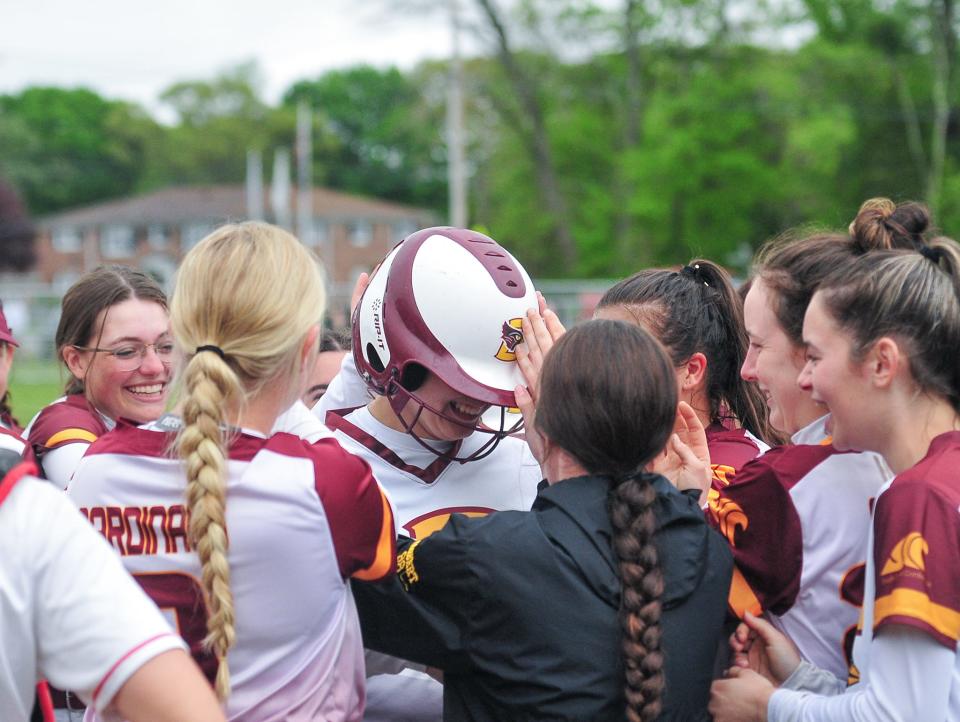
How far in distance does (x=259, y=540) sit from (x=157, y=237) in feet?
249

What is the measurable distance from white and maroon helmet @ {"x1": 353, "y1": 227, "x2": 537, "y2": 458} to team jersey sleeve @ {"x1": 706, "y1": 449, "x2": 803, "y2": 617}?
0.74m

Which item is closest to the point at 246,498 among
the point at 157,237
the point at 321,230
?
the point at 321,230

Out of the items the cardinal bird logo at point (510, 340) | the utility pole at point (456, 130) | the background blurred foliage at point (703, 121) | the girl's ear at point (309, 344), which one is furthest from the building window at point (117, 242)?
the girl's ear at point (309, 344)

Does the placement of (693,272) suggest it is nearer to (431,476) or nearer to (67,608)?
(431,476)

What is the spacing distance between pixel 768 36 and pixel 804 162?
16.4ft

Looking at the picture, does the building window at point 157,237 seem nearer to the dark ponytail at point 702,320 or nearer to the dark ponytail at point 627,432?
the dark ponytail at point 702,320

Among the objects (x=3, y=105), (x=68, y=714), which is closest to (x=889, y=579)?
(x=68, y=714)

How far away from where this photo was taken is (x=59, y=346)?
4.26 meters

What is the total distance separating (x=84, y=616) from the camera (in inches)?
76.1

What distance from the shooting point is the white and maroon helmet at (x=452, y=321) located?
10.1ft

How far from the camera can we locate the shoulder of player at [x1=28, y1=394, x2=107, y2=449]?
3.80 m

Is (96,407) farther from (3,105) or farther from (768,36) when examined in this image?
(3,105)

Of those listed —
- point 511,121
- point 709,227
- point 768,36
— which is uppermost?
point 768,36

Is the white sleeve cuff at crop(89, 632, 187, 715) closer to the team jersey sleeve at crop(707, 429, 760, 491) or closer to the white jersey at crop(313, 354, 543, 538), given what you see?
the white jersey at crop(313, 354, 543, 538)
